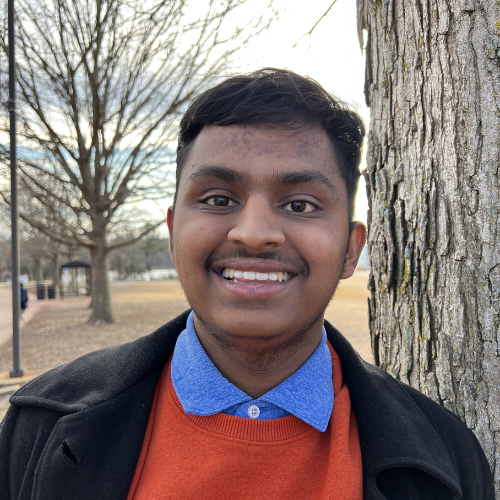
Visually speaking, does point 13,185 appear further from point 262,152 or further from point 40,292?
point 40,292

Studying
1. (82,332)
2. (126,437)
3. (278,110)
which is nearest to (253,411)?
(126,437)

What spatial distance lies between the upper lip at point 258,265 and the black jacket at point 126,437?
1.64 ft

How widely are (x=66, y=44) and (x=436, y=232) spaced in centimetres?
1032

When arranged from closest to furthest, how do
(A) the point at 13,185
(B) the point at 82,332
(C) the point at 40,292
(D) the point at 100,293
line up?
(A) the point at 13,185 → (B) the point at 82,332 → (D) the point at 100,293 → (C) the point at 40,292

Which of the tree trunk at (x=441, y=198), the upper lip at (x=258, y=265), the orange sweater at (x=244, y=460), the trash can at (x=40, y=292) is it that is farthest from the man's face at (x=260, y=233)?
the trash can at (x=40, y=292)

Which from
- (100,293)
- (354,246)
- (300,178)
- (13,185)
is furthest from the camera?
(100,293)

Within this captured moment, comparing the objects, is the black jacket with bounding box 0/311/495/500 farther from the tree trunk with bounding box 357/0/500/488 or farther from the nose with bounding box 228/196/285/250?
the nose with bounding box 228/196/285/250

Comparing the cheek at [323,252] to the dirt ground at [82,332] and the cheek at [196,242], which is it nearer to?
the cheek at [196,242]

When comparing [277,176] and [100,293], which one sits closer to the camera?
[277,176]

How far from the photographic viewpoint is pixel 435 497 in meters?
1.33

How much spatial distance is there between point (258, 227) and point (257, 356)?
0.42 metres

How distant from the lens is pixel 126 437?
134cm

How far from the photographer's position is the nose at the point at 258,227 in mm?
1271

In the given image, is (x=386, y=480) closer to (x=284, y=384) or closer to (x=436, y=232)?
(x=284, y=384)
